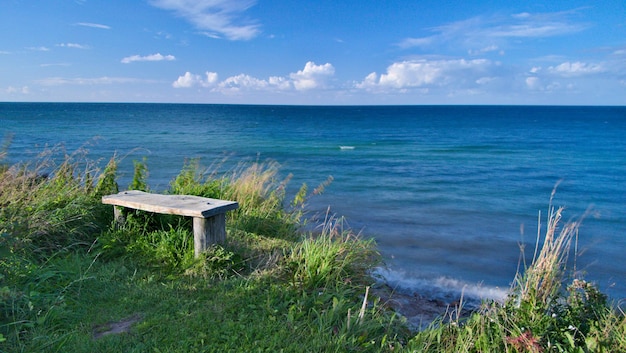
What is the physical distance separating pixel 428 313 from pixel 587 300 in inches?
71.6

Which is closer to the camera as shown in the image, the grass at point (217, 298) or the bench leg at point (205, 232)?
the grass at point (217, 298)

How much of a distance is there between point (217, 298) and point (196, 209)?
1212 millimetres

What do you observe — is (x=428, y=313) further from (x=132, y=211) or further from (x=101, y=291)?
(x=132, y=211)

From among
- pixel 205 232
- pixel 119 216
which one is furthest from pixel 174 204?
pixel 119 216

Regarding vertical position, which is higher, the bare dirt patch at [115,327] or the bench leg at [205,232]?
the bench leg at [205,232]

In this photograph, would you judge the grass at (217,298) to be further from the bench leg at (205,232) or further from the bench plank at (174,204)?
the bench plank at (174,204)

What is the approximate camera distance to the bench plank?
4.73 metres

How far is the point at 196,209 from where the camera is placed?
4738 mm

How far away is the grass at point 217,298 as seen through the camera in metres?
3.23

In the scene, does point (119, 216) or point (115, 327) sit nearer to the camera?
point (115, 327)

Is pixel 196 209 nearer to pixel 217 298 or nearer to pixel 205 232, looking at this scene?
pixel 205 232

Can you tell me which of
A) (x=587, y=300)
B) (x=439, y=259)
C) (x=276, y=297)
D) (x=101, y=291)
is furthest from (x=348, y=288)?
(x=439, y=259)

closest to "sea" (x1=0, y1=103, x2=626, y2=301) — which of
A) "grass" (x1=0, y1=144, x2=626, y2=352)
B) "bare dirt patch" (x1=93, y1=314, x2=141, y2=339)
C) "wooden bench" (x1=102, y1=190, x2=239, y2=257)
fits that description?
"grass" (x1=0, y1=144, x2=626, y2=352)

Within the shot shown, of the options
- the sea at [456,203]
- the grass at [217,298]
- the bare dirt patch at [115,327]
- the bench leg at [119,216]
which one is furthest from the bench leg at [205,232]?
the sea at [456,203]
